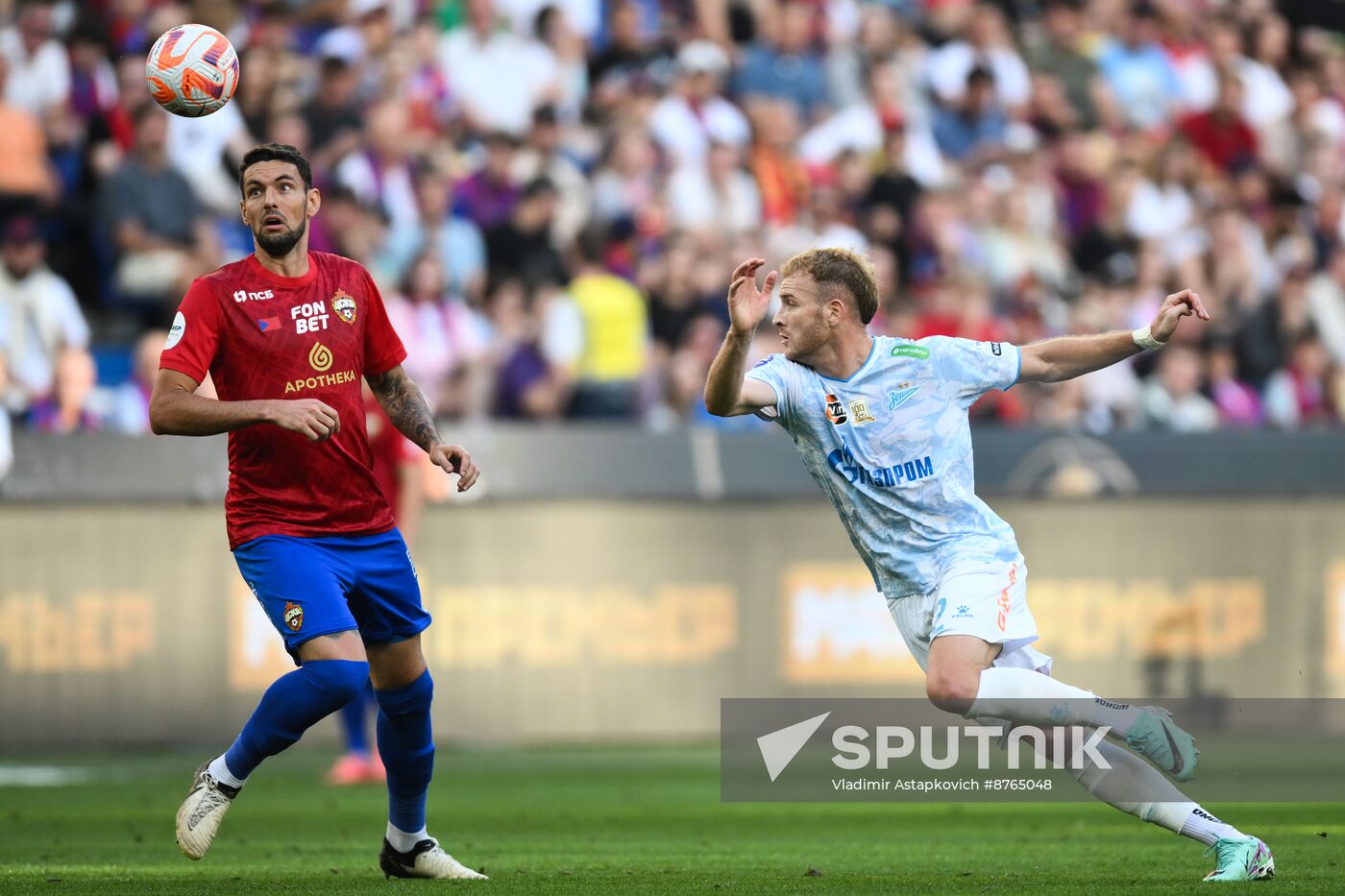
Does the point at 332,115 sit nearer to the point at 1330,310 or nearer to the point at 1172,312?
the point at 1330,310

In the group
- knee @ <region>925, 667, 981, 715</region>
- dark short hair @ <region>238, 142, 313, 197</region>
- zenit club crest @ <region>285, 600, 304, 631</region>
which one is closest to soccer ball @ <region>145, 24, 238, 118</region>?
dark short hair @ <region>238, 142, 313, 197</region>

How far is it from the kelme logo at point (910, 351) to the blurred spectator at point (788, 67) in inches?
501

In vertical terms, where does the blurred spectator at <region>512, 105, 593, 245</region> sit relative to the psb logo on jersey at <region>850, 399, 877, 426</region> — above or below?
above

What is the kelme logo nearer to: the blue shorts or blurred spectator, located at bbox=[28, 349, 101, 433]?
the blue shorts

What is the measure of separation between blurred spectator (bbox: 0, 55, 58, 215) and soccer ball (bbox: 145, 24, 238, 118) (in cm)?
795

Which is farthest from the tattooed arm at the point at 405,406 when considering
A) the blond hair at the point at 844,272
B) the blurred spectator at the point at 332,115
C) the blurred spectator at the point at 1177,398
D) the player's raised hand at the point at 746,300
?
the blurred spectator at the point at 1177,398

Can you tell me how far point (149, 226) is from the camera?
16.6 m

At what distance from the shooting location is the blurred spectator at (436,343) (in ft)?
54.2

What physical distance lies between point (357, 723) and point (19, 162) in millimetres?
6366

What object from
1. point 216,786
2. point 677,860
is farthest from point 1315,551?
point 216,786

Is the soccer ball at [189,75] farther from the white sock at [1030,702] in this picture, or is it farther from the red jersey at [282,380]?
the white sock at [1030,702]

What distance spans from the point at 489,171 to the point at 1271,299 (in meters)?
7.54

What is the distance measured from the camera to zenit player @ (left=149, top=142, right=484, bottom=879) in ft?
25.0

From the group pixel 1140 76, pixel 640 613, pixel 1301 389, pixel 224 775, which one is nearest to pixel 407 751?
pixel 224 775
